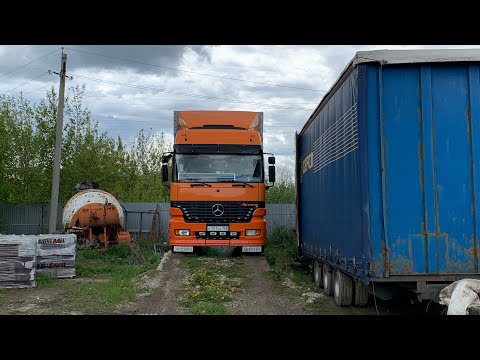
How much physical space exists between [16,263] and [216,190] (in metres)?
5.62

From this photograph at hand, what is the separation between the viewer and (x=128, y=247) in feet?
74.8

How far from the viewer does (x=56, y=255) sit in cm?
1463

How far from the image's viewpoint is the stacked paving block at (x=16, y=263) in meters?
13.0

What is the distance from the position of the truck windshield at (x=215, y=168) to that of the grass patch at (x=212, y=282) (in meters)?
2.54

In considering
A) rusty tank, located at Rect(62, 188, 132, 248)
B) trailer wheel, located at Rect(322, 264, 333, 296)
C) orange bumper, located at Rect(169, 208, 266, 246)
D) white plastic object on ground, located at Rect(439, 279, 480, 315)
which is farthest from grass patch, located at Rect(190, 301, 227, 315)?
rusty tank, located at Rect(62, 188, 132, 248)

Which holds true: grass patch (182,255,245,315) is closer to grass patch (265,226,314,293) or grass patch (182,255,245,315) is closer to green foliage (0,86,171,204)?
grass patch (265,226,314,293)

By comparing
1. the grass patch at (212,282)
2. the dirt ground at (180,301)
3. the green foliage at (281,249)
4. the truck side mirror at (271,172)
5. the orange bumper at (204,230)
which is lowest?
the dirt ground at (180,301)

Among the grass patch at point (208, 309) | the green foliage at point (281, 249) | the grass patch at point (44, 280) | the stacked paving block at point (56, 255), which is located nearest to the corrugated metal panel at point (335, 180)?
the grass patch at point (208, 309)

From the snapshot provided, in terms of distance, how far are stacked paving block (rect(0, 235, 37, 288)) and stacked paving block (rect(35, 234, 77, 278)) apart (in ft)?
3.06

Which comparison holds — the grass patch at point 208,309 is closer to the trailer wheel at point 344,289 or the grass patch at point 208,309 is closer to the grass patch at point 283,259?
the trailer wheel at point 344,289

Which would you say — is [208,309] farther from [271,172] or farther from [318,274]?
[271,172]

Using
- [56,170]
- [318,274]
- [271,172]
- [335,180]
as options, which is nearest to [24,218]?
[56,170]

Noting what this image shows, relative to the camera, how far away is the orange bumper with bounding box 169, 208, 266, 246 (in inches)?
582
